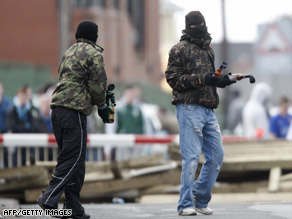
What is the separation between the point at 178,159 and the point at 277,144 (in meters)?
1.53

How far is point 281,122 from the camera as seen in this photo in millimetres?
16828

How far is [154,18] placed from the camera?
62812mm

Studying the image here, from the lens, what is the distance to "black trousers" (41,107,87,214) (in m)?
8.38

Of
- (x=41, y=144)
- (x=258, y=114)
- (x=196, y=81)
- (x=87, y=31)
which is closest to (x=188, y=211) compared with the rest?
(x=196, y=81)

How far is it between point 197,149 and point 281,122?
8041mm

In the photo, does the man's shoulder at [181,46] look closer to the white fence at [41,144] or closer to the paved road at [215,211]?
the paved road at [215,211]

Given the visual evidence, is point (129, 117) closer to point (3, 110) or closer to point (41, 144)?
point (3, 110)

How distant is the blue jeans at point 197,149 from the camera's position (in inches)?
355

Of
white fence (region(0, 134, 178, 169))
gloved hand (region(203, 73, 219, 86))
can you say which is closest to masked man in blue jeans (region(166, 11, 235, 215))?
gloved hand (region(203, 73, 219, 86))

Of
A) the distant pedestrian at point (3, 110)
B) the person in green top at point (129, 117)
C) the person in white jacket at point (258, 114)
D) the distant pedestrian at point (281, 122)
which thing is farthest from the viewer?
the distant pedestrian at point (281, 122)

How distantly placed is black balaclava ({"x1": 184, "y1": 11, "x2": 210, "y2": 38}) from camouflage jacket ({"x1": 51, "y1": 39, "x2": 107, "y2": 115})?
1.05 m

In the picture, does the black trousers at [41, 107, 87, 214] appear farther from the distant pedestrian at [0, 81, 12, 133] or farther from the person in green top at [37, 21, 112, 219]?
the distant pedestrian at [0, 81, 12, 133]

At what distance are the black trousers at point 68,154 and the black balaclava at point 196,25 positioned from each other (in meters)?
1.39

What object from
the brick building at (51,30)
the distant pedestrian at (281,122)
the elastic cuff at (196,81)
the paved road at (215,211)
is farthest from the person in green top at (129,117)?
the brick building at (51,30)
